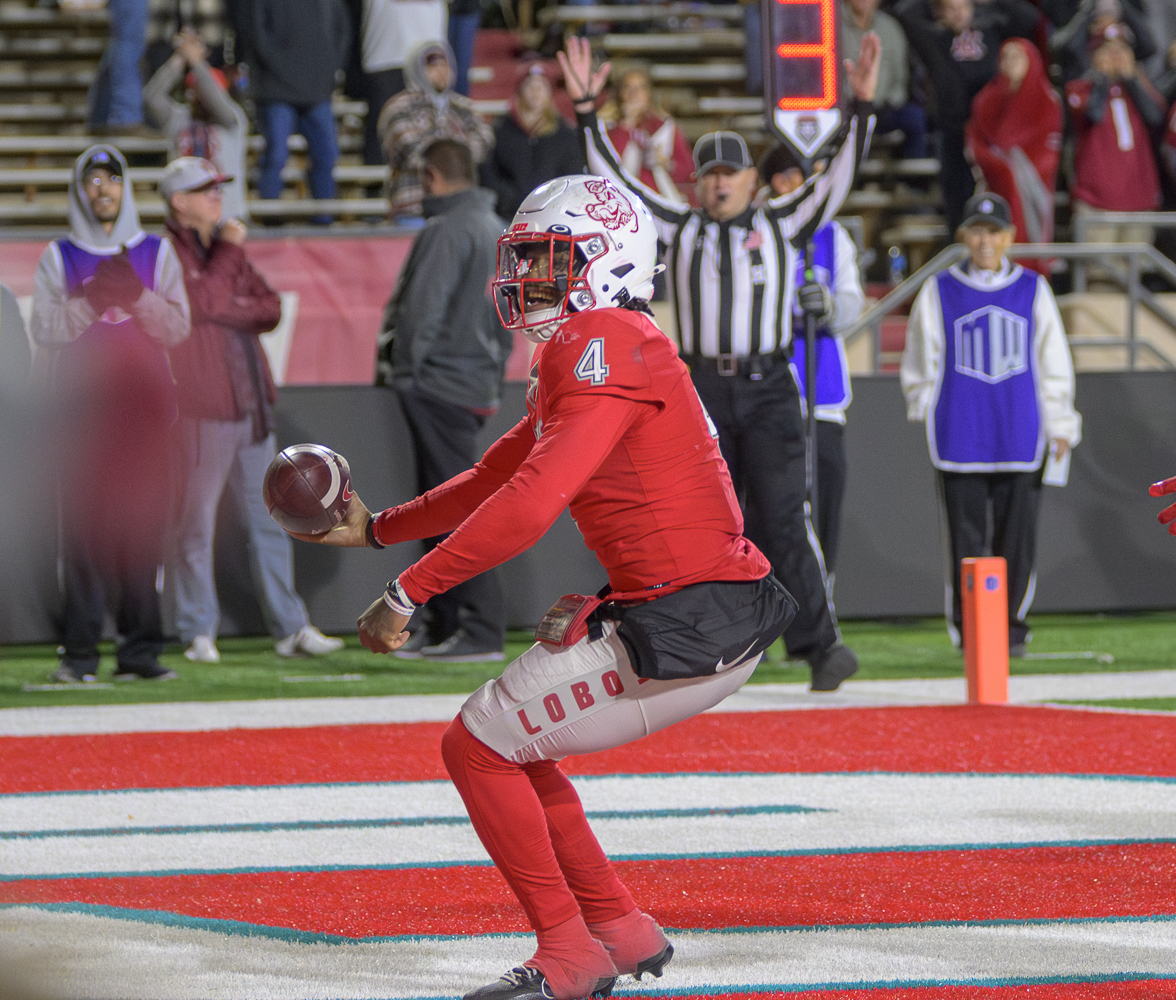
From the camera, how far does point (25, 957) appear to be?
3.48 feet

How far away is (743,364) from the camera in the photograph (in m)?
7.14

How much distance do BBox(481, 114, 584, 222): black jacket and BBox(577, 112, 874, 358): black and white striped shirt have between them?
176 inches

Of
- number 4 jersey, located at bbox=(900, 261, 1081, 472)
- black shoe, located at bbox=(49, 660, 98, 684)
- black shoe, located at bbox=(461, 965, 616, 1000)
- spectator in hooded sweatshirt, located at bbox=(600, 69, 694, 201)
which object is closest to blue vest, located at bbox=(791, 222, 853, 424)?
number 4 jersey, located at bbox=(900, 261, 1081, 472)

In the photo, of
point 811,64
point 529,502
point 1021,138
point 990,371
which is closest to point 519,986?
point 529,502

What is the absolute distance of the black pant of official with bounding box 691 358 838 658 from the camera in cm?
706

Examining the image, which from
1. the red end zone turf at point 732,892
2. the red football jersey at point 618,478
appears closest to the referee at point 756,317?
the red end zone turf at point 732,892

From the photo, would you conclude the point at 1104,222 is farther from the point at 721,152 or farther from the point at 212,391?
the point at 212,391

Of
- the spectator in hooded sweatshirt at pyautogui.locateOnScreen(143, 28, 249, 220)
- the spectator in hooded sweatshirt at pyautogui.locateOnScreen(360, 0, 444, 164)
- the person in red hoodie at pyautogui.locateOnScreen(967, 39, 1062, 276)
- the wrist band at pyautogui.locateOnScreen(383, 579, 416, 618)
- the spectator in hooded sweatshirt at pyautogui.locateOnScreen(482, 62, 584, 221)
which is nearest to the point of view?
the wrist band at pyautogui.locateOnScreen(383, 579, 416, 618)

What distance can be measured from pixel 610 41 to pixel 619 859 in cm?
1360

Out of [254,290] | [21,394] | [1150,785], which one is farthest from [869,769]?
[21,394]

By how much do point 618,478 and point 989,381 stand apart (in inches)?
224

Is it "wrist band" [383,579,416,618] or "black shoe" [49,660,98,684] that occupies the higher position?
"wrist band" [383,579,416,618]

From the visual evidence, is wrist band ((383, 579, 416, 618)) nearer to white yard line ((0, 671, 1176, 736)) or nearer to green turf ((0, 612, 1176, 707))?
white yard line ((0, 671, 1176, 736))

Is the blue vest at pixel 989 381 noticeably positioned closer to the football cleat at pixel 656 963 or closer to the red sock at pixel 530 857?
the football cleat at pixel 656 963
